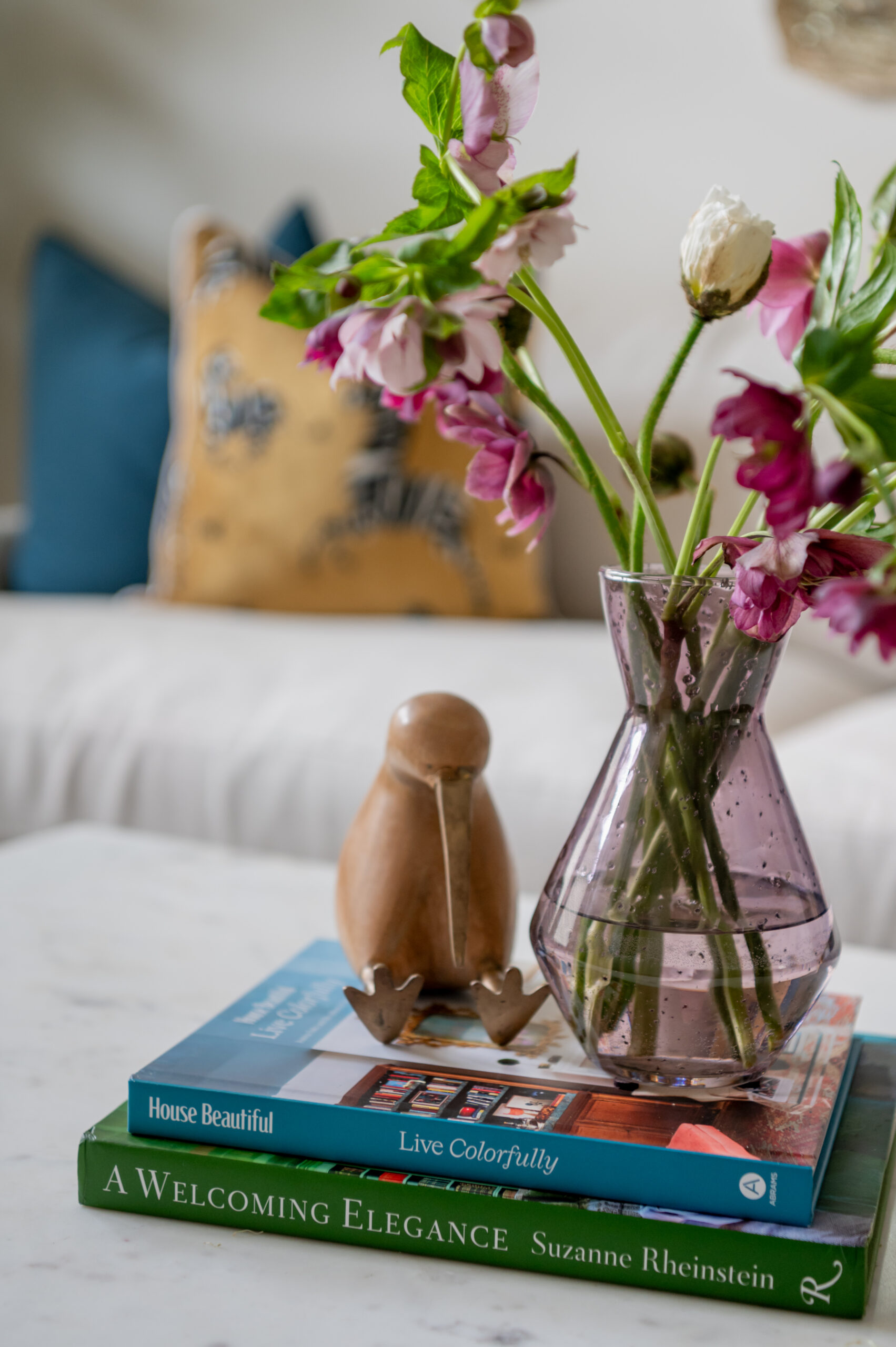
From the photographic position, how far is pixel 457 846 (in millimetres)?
583

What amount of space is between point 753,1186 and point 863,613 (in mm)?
223

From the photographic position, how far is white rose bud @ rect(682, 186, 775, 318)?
0.42 m

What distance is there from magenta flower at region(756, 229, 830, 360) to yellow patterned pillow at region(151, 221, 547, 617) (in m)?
1.16

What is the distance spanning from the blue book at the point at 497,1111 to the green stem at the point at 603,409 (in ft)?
0.70

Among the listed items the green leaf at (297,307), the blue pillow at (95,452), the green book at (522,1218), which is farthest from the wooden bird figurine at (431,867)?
the blue pillow at (95,452)

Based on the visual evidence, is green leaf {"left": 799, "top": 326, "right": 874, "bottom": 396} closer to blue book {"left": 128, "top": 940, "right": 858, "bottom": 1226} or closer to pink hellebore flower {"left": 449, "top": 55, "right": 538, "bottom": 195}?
pink hellebore flower {"left": 449, "top": 55, "right": 538, "bottom": 195}

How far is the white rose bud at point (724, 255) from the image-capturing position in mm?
419

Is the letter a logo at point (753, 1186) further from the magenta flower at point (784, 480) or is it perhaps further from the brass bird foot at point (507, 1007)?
the magenta flower at point (784, 480)

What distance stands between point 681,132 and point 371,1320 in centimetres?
205

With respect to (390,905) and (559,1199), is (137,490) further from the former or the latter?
(559,1199)

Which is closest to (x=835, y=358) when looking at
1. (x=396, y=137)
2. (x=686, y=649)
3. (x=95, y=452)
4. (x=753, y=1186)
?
(x=686, y=649)

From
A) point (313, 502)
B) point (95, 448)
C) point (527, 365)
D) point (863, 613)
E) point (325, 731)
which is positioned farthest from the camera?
point (95, 448)

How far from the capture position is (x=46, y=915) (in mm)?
859

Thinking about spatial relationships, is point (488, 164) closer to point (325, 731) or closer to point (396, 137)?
point (325, 731)
